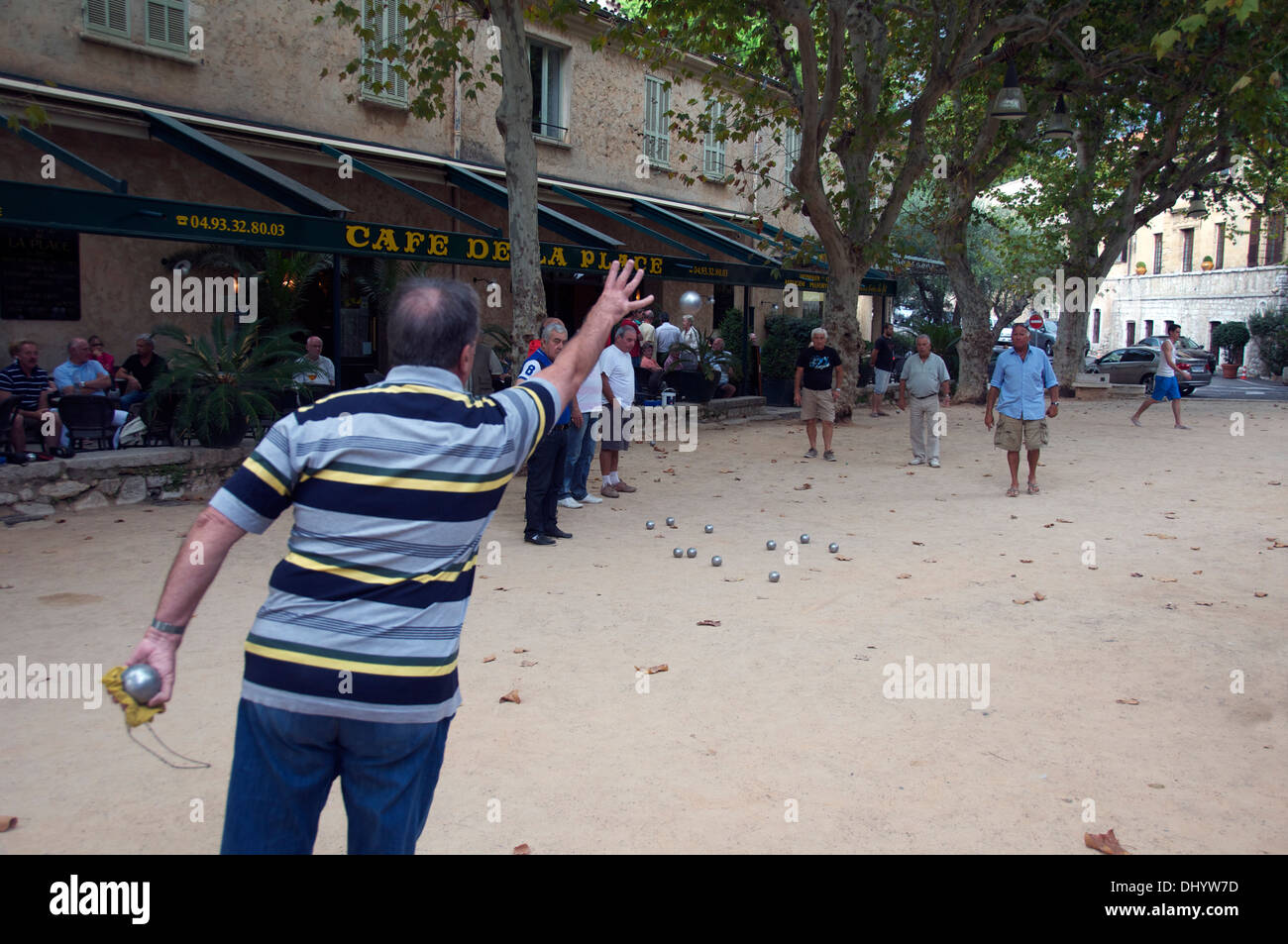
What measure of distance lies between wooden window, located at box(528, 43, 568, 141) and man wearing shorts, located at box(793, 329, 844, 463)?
7802 mm

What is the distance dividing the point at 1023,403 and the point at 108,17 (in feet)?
38.8

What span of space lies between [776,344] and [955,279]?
171 inches

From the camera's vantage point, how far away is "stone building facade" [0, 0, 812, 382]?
40.7 feet

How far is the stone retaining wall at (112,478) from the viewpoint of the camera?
30.8 ft

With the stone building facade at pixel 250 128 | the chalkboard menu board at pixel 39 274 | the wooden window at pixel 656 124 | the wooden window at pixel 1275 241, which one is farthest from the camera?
the wooden window at pixel 1275 241

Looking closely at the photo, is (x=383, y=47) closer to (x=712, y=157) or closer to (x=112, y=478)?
(x=112, y=478)

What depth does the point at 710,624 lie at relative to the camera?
6.70 meters

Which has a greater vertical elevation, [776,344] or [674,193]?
[674,193]

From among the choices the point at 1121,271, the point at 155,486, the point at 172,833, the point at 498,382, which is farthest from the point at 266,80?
the point at 1121,271

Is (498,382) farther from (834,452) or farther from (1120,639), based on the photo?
(1120,639)

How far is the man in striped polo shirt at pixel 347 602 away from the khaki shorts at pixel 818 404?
12315mm

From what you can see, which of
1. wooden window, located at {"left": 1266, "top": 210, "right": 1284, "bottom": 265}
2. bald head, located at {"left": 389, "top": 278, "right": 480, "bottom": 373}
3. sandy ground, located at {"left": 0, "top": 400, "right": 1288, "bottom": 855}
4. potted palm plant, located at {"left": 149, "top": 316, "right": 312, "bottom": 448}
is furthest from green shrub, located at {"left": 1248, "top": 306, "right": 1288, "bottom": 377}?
bald head, located at {"left": 389, "top": 278, "right": 480, "bottom": 373}

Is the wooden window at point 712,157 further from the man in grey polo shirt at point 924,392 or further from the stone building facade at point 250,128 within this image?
the man in grey polo shirt at point 924,392

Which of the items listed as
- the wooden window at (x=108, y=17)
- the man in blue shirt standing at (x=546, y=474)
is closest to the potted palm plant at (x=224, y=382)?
the man in blue shirt standing at (x=546, y=474)
